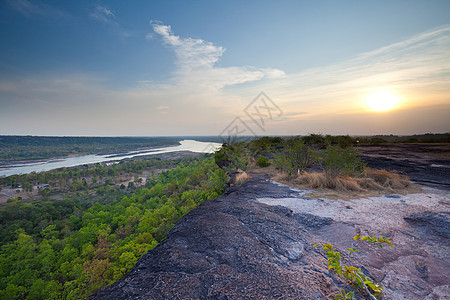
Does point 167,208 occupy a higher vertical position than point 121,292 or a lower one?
lower

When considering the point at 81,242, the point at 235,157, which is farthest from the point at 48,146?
the point at 235,157

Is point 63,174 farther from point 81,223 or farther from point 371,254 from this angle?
point 371,254

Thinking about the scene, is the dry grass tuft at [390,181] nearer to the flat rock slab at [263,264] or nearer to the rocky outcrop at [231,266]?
the flat rock slab at [263,264]

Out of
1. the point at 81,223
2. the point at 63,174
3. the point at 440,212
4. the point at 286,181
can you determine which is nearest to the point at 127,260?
the point at 286,181

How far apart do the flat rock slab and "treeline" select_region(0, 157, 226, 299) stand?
872 cm

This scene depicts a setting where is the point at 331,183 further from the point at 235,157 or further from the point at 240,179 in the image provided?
the point at 235,157

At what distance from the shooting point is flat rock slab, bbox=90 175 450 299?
72.6 inches

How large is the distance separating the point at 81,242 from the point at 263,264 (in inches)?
1277

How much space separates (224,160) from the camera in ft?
56.9

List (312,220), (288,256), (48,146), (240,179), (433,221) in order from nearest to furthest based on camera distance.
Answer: (288,256) → (433,221) → (312,220) → (240,179) → (48,146)

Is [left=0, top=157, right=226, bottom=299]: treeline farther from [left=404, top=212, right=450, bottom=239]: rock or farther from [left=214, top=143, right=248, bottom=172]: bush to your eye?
[left=404, top=212, right=450, bottom=239]: rock

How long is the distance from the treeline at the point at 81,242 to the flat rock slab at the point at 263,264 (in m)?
8.72

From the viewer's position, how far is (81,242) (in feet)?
81.5

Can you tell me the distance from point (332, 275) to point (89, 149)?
5707 inches
